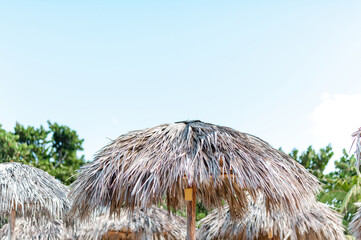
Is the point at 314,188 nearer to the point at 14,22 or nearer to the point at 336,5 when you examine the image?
the point at 336,5

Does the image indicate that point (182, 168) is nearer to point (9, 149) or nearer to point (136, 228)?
point (136, 228)

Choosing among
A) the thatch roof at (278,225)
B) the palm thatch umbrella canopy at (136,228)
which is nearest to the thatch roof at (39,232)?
the palm thatch umbrella canopy at (136,228)

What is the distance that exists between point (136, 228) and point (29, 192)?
8.76 feet

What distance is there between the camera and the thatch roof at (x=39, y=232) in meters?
9.27

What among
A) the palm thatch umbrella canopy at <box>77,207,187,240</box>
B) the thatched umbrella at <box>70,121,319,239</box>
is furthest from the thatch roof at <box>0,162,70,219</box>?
the thatched umbrella at <box>70,121,319,239</box>

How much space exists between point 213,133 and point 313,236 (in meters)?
4.24

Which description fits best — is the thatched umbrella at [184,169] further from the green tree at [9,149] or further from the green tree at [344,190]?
the green tree at [9,149]

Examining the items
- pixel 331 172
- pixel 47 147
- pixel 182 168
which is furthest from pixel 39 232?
pixel 331 172

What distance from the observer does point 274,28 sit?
9.43 metres

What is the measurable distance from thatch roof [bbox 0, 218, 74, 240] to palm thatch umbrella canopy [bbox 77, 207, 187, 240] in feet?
3.56

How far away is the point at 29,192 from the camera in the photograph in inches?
247

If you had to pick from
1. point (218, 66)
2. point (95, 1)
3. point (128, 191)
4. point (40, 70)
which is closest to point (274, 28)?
point (218, 66)

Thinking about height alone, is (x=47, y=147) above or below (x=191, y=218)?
above

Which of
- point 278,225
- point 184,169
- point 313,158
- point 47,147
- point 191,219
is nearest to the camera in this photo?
point 184,169
